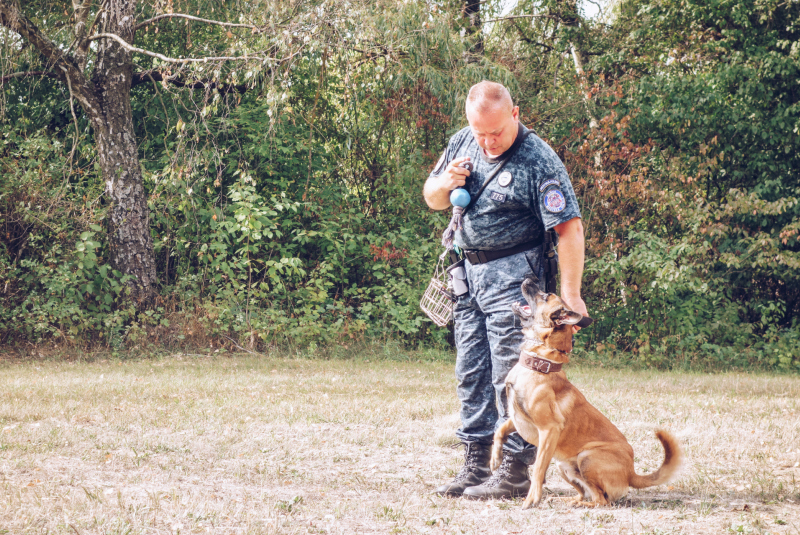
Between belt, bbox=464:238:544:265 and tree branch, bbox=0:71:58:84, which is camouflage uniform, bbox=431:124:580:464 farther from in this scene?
tree branch, bbox=0:71:58:84

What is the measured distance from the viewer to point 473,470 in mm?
3854

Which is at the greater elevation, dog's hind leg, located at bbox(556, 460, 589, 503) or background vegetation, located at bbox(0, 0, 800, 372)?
background vegetation, located at bbox(0, 0, 800, 372)

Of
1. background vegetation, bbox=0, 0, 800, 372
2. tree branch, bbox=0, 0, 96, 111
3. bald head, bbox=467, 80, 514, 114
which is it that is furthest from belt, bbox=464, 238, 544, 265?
tree branch, bbox=0, 0, 96, 111

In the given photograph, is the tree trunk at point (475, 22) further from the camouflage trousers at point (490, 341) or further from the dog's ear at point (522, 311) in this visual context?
the dog's ear at point (522, 311)

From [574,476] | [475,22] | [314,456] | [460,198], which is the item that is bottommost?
[314,456]

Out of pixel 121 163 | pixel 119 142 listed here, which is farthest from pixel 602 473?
pixel 119 142

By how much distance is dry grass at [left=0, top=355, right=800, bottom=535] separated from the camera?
327 centimetres

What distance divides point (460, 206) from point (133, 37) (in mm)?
8276

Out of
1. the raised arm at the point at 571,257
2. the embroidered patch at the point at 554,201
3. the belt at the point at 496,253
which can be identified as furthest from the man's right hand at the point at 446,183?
the raised arm at the point at 571,257

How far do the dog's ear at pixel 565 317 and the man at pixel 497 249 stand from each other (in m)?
0.10

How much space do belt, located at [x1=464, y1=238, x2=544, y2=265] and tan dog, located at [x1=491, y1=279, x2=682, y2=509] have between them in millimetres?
238

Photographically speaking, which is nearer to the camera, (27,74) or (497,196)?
(497,196)

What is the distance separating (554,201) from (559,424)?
3.47 feet

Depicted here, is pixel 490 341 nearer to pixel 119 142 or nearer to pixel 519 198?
pixel 519 198
